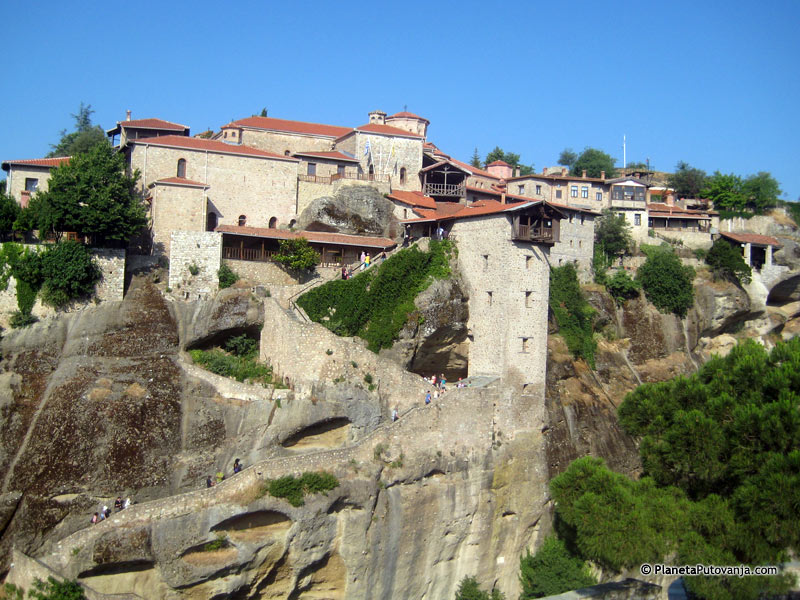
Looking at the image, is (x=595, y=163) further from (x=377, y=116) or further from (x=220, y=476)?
(x=220, y=476)

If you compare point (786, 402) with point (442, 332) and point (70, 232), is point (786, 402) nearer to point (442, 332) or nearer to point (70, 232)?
point (442, 332)

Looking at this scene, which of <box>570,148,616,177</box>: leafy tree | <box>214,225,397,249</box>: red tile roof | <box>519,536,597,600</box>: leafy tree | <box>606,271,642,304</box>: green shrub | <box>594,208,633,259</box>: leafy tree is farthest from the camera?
<box>570,148,616,177</box>: leafy tree

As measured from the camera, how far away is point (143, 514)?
2830 cm

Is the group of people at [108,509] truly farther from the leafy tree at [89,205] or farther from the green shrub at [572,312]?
the green shrub at [572,312]

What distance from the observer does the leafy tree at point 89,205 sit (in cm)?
3788

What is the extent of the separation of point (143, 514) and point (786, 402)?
823 inches

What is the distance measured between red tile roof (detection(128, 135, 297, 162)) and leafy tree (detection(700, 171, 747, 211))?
3576 centimetres

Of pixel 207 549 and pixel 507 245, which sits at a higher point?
pixel 507 245

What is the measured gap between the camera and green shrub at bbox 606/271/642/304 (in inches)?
1965

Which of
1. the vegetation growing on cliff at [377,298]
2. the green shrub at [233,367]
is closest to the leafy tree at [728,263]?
the vegetation growing on cliff at [377,298]

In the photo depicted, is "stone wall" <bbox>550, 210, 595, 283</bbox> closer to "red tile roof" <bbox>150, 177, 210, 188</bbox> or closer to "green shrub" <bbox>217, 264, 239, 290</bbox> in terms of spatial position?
"green shrub" <bbox>217, 264, 239, 290</bbox>

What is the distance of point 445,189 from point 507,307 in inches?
603

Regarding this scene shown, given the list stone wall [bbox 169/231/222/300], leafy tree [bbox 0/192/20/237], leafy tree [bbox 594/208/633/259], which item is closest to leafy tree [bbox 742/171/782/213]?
leafy tree [bbox 594/208/633/259]

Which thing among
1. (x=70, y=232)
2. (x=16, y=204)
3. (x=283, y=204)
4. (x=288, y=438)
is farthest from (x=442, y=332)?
(x=16, y=204)
